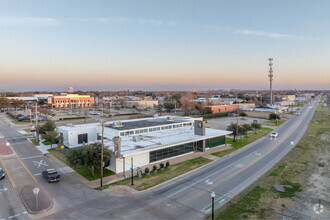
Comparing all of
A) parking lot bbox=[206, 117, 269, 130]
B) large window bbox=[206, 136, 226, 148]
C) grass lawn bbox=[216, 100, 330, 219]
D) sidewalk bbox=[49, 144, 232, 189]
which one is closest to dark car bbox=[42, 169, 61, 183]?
sidewalk bbox=[49, 144, 232, 189]

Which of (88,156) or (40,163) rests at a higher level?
(88,156)

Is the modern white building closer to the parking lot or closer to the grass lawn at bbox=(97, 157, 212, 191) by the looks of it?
the grass lawn at bbox=(97, 157, 212, 191)

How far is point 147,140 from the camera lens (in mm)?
34656

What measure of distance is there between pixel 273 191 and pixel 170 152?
615 inches

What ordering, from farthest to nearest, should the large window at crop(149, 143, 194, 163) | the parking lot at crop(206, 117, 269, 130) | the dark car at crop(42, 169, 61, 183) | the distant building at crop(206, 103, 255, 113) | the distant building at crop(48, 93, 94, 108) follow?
the distant building at crop(48, 93, 94, 108) → the distant building at crop(206, 103, 255, 113) → the parking lot at crop(206, 117, 269, 130) → the large window at crop(149, 143, 194, 163) → the dark car at crop(42, 169, 61, 183)

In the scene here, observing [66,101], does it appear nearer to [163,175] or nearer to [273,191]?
[163,175]

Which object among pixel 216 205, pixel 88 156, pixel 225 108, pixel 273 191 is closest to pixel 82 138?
pixel 88 156

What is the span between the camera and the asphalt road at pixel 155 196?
59.6ft

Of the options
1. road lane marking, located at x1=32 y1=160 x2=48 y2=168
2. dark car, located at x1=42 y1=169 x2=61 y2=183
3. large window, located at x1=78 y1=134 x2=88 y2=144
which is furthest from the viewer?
large window, located at x1=78 y1=134 x2=88 y2=144

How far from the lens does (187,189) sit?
22828 mm

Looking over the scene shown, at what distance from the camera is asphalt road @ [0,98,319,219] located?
18.2m

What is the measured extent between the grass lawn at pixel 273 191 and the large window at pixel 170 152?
43.0 feet

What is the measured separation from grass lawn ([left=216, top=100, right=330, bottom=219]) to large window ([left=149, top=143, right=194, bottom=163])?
1311 centimetres

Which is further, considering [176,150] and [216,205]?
[176,150]
